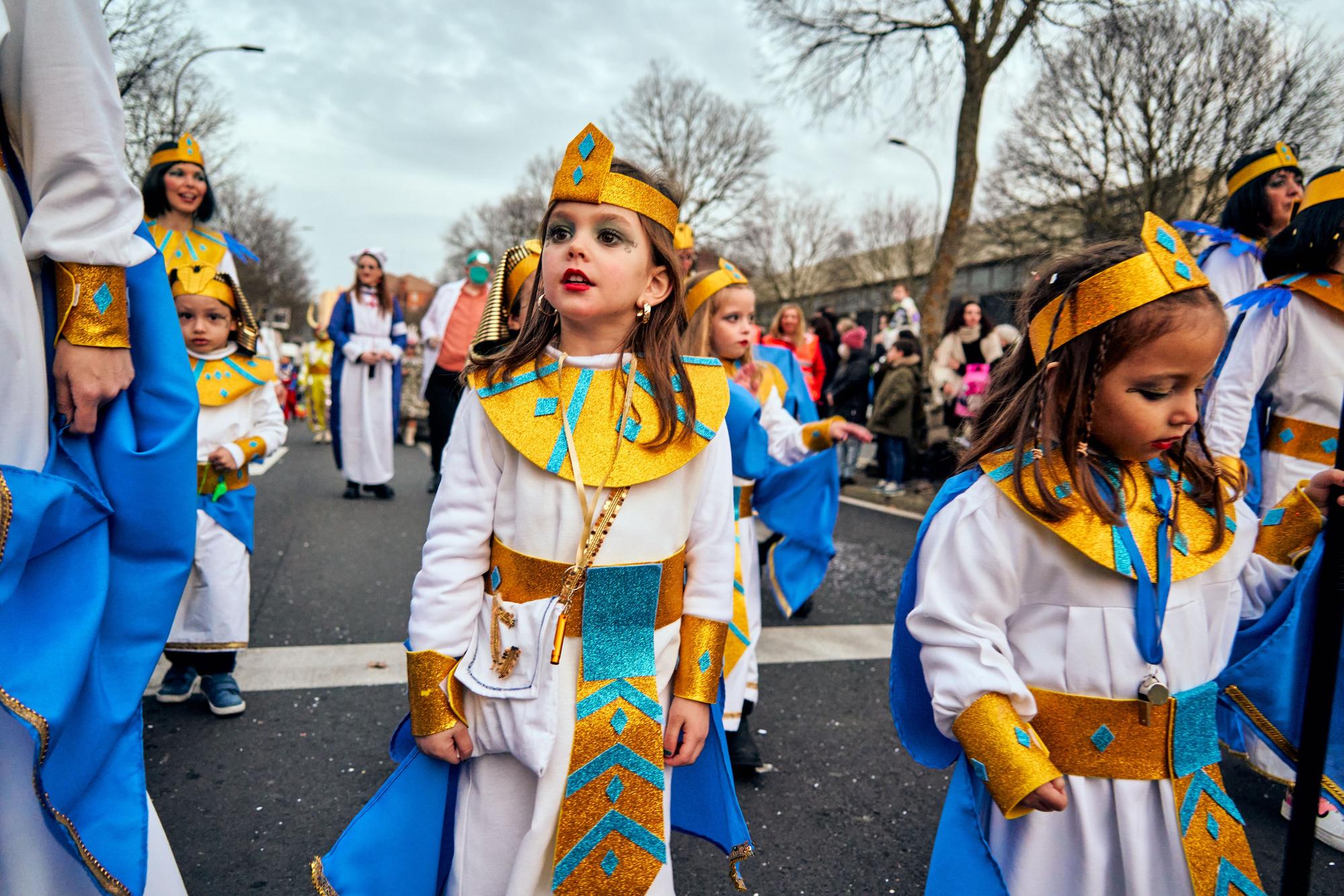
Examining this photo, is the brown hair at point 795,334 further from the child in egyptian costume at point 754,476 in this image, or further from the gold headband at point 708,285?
the gold headband at point 708,285

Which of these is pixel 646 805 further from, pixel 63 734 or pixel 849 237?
pixel 849 237

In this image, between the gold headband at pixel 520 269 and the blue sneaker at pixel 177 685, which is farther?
the blue sneaker at pixel 177 685

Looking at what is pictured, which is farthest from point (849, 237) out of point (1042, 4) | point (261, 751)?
point (261, 751)

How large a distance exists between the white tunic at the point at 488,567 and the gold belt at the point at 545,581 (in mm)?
17

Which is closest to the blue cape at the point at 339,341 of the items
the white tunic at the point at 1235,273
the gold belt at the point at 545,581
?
the white tunic at the point at 1235,273

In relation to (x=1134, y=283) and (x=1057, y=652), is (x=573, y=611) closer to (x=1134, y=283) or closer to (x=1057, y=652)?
(x=1057, y=652)

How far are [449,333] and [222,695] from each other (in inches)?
207

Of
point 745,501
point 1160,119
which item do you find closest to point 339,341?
point 745,501

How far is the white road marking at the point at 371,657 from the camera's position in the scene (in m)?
3.95

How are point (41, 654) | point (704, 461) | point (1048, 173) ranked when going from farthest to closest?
point (1048, 173) < point (704, 461) < point (41, 654)

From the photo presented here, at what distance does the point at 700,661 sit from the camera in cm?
185

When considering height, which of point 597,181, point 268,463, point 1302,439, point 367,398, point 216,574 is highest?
point 597,181

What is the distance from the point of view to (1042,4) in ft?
43.2

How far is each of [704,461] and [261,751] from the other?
7.56ft
